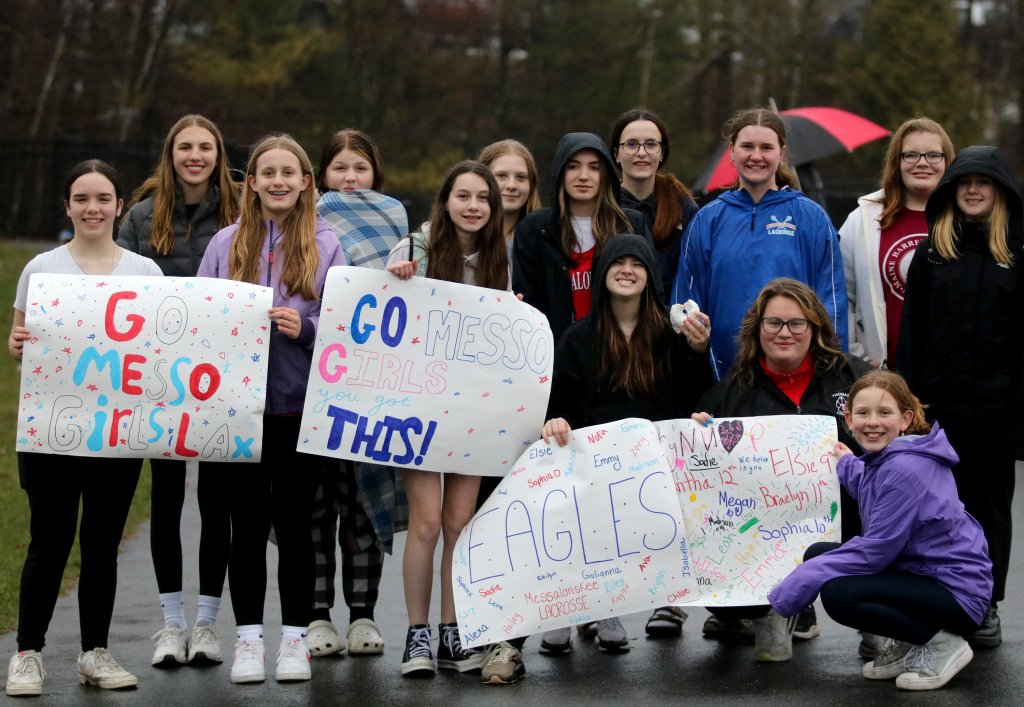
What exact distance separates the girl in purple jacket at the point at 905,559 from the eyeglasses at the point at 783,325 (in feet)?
1.35

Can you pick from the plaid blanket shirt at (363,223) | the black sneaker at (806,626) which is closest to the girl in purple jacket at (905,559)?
the black sneaker at (806,626)

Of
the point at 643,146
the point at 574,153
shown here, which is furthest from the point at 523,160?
the point at 643,146

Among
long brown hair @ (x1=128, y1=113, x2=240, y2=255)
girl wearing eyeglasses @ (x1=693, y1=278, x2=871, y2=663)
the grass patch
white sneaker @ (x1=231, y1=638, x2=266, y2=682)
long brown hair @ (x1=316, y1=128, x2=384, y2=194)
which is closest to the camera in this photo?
white sneaker @ (x1=231, y1=638, x2=266, y2=682)

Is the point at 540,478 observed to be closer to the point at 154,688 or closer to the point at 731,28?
the point at 154,688

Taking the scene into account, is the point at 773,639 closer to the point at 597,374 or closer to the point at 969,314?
the point at 597,374

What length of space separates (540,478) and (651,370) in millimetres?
672

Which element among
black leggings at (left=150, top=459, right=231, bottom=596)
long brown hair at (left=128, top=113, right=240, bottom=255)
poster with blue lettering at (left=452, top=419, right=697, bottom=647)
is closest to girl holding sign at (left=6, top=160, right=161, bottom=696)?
black leggings at (left=150, top=459, right=231, bottom=596)

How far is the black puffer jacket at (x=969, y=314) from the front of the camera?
21.7 ft

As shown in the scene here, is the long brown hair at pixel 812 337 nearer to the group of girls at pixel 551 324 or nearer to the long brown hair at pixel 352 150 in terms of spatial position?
the group of girls at pixel 551 324

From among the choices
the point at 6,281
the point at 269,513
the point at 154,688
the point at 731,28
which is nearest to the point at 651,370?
the point at 269,513

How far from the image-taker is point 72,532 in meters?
6.00

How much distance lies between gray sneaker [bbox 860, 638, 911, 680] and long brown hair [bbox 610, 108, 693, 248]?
7.30 feet

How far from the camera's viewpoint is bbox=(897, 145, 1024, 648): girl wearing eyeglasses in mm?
6613

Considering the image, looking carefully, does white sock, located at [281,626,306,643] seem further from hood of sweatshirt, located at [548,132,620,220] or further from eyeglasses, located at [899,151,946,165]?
eyeglasses, located at [899,151,946,165]
